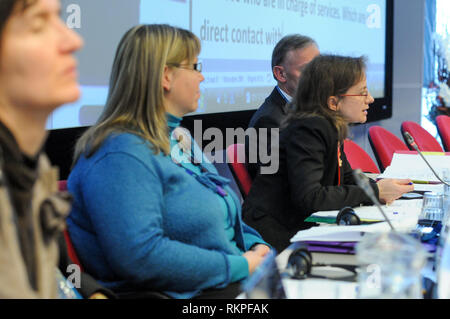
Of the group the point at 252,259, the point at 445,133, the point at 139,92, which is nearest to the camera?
the point at 139,92

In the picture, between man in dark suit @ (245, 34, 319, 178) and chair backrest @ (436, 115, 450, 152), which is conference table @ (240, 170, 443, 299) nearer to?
man in dark suit @ (245, 34, 319, 178)

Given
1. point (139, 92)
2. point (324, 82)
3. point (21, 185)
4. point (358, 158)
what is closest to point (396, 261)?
point (21, 185)

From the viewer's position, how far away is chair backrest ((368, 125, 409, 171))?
12.6 feet

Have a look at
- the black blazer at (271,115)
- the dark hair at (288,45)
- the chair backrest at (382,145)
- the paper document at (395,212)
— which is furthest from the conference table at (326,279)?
the chair backrest at (382,145)

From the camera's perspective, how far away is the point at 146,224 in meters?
1.50

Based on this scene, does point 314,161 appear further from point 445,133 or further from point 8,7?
point 445,133

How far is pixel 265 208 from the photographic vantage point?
2318 millimetres

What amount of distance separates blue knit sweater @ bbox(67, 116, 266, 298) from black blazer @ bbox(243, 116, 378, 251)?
0.54 metres

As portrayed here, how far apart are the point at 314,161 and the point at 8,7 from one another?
158cm

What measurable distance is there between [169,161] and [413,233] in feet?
2.39

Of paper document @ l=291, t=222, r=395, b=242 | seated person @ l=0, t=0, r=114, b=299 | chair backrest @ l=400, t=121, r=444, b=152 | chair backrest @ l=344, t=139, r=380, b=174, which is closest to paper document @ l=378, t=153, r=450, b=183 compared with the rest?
chair backrest @ l=344, t=139, r=380, b=174

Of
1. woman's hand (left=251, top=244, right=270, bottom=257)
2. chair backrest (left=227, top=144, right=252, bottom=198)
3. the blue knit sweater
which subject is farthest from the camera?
chair backrest (left=227, top=144, right=252, bottom=198)

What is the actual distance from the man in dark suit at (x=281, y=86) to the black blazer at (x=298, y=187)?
303 mm
